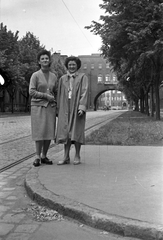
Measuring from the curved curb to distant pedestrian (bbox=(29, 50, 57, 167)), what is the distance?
1.77 metres


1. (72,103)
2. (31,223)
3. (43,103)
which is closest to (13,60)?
(43,103)

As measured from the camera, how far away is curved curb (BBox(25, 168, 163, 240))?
3.08 meters

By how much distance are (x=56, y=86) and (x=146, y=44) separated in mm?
14195

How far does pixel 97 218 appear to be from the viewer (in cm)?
338

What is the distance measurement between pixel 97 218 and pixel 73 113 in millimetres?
2884

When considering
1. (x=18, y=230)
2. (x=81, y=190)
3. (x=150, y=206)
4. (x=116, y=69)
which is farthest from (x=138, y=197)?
(x=116, y=69)

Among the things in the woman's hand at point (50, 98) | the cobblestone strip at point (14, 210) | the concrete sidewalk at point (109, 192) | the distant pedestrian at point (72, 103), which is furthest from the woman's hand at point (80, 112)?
the cobblestone strip at point (14, 210)

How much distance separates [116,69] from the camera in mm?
25062

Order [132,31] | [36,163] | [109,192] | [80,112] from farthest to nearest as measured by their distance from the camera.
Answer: [132,31]
[36,163]
[80,112]
[109,192]

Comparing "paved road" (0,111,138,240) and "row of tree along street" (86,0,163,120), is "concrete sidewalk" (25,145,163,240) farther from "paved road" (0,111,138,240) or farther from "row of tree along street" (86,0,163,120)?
"row of tree along street" (86,0,163,120)

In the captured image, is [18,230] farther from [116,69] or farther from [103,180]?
[116,69]

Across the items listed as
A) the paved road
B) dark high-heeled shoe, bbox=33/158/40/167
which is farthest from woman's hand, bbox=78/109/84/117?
the paved road

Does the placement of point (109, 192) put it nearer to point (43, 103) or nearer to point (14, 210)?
point (14, 210)

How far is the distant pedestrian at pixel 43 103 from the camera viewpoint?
5996 millimetres
